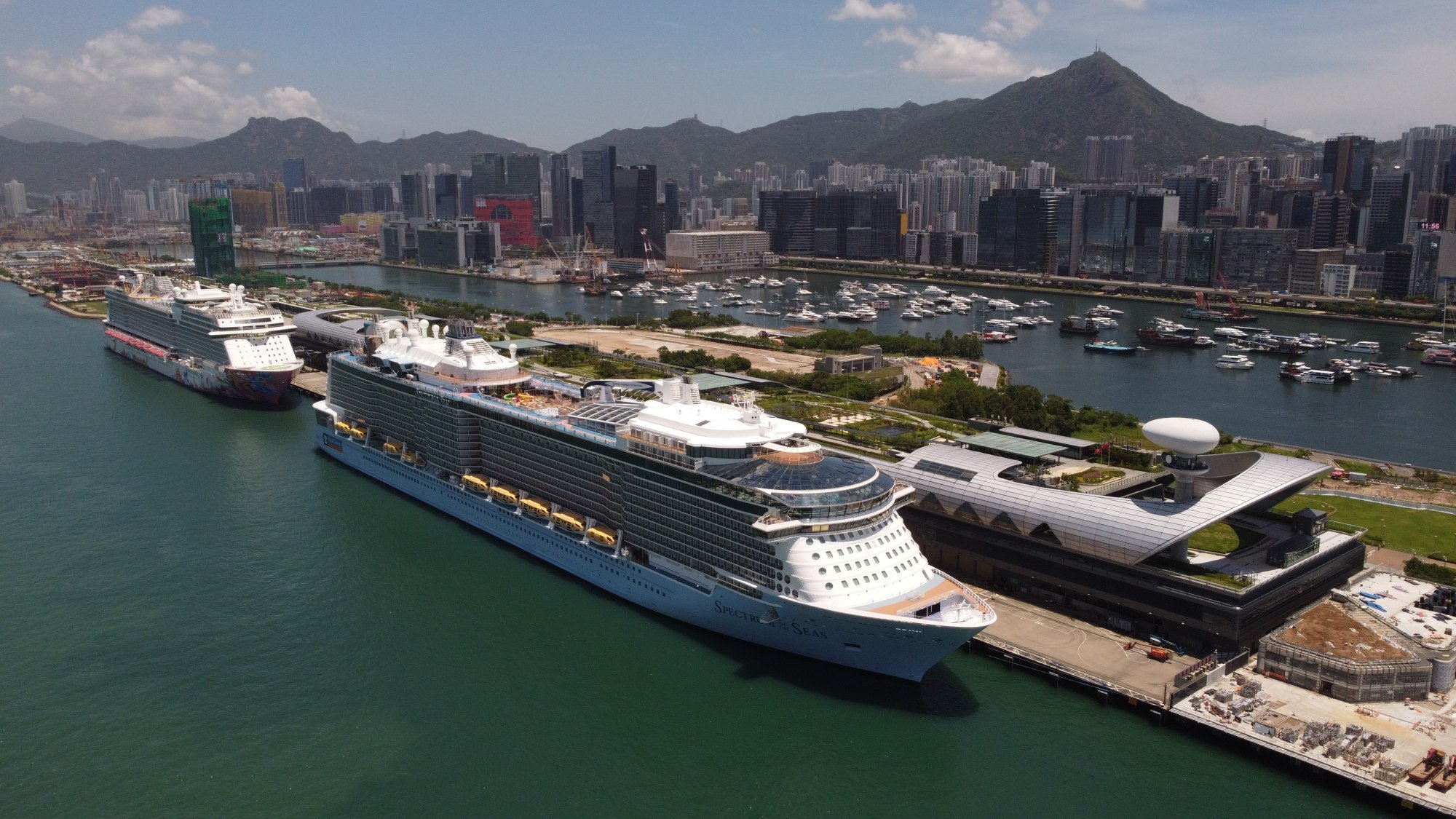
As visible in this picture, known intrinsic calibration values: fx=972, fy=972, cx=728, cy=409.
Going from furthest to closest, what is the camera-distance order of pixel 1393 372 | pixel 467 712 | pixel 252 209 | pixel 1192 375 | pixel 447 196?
pixel 447 196, pixel 252 209, pixel 1192 375, pixel 1393 372, pixel 467 712

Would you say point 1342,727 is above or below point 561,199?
below

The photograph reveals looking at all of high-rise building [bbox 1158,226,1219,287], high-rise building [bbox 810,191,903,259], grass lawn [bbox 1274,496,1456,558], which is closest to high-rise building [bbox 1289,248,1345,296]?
high-rise building [bbox 1158,226,1219,287]

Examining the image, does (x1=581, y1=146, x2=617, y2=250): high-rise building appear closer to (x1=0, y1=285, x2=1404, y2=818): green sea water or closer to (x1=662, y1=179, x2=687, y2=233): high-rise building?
(x1=662, y1=179, x2=687, y2=233): high-rise building

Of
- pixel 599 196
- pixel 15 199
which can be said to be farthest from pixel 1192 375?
pixel 15 199

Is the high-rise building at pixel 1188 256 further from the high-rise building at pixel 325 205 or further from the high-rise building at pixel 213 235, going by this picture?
the high-rise building at pixel 325 205

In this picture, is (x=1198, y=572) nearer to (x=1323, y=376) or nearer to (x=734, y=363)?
(x=734, y=363)

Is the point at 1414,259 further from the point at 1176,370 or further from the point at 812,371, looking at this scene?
the point at 812,371

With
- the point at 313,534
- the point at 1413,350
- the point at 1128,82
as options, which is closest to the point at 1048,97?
the point at 1128,82
